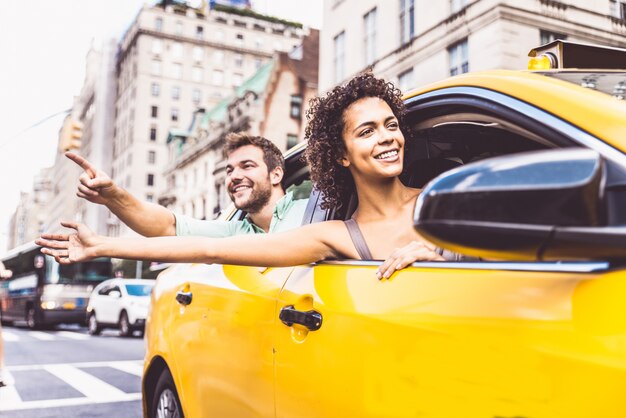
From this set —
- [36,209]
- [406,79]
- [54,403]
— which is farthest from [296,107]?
[36,209]

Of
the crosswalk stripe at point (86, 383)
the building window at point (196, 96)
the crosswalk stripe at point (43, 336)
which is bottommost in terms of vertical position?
the crosswalk stripe at point (43, 336)

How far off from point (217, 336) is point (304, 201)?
0.69 meters

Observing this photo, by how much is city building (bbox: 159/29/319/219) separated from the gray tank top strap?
122 feet

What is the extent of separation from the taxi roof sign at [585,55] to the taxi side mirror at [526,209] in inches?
61.7

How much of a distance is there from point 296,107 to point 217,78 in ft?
146

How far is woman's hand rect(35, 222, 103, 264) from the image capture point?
6.76 feet

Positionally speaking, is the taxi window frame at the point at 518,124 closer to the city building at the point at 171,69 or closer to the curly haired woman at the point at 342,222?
the curly haired woman at the point at 342,222

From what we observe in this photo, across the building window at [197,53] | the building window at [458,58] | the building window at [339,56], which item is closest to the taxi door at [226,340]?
the building window at [458,58]

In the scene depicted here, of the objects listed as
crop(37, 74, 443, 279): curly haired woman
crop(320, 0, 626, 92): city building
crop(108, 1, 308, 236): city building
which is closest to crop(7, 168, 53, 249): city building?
crop(108, 1, 308, 236): city building

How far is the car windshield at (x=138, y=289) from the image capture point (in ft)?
65.5

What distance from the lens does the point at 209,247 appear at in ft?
6.86

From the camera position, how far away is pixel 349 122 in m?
2.35

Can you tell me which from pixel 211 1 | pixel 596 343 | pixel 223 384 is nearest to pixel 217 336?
pixel 223 384

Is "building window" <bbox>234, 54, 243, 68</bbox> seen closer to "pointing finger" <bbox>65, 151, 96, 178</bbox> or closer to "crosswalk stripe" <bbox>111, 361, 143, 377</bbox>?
"crosswalk stripe" <bbox>111, 361, 143, 377</bbox>
